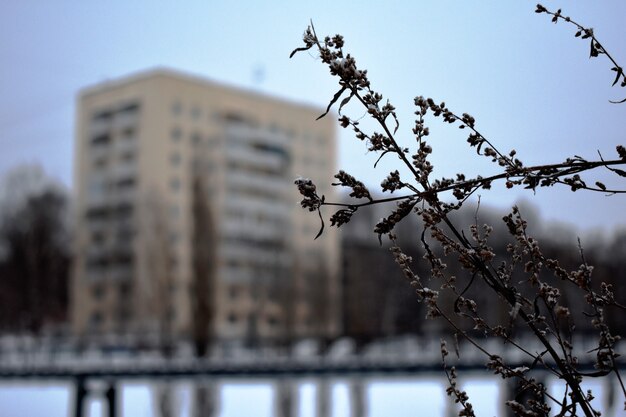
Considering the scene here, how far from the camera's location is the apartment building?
2194 inches

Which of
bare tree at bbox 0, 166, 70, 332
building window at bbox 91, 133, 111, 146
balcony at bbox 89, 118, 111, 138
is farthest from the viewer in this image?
building window at bbox 91, 133, 111, 146

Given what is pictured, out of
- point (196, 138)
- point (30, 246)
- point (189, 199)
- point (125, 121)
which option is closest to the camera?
point (30, 246)

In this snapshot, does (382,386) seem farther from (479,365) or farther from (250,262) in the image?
(479,365)

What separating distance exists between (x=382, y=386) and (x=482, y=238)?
162 ft

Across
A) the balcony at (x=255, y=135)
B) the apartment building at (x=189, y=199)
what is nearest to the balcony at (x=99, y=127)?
the apartment building at (x=189, y=199)

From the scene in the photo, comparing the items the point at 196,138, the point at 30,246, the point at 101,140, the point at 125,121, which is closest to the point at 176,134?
the point at 196,138

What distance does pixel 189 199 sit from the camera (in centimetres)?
6100

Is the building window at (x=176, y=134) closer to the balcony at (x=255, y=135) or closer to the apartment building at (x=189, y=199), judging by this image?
the apartment building at (x=189, y=199)

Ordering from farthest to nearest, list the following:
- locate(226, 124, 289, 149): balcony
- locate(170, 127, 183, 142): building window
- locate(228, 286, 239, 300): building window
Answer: locate(226, 124, 289, 149): balcony → locate(228, 286, 239, 300): building window → locate(170, 127, 183, 142): building window

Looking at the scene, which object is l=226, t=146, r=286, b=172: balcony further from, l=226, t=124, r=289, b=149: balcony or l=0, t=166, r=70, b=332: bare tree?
l=0, t=166, r=70, b=332: bare tree

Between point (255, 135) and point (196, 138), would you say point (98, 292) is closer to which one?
point (196, 138)

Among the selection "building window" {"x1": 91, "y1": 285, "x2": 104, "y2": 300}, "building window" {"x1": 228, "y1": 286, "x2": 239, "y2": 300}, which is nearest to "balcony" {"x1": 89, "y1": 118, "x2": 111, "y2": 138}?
"building window" {"x1": 91, "y1": 285, "x2": 104, "y2": 300}

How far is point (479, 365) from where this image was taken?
2734 cm

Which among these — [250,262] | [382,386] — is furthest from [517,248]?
[250,262]
